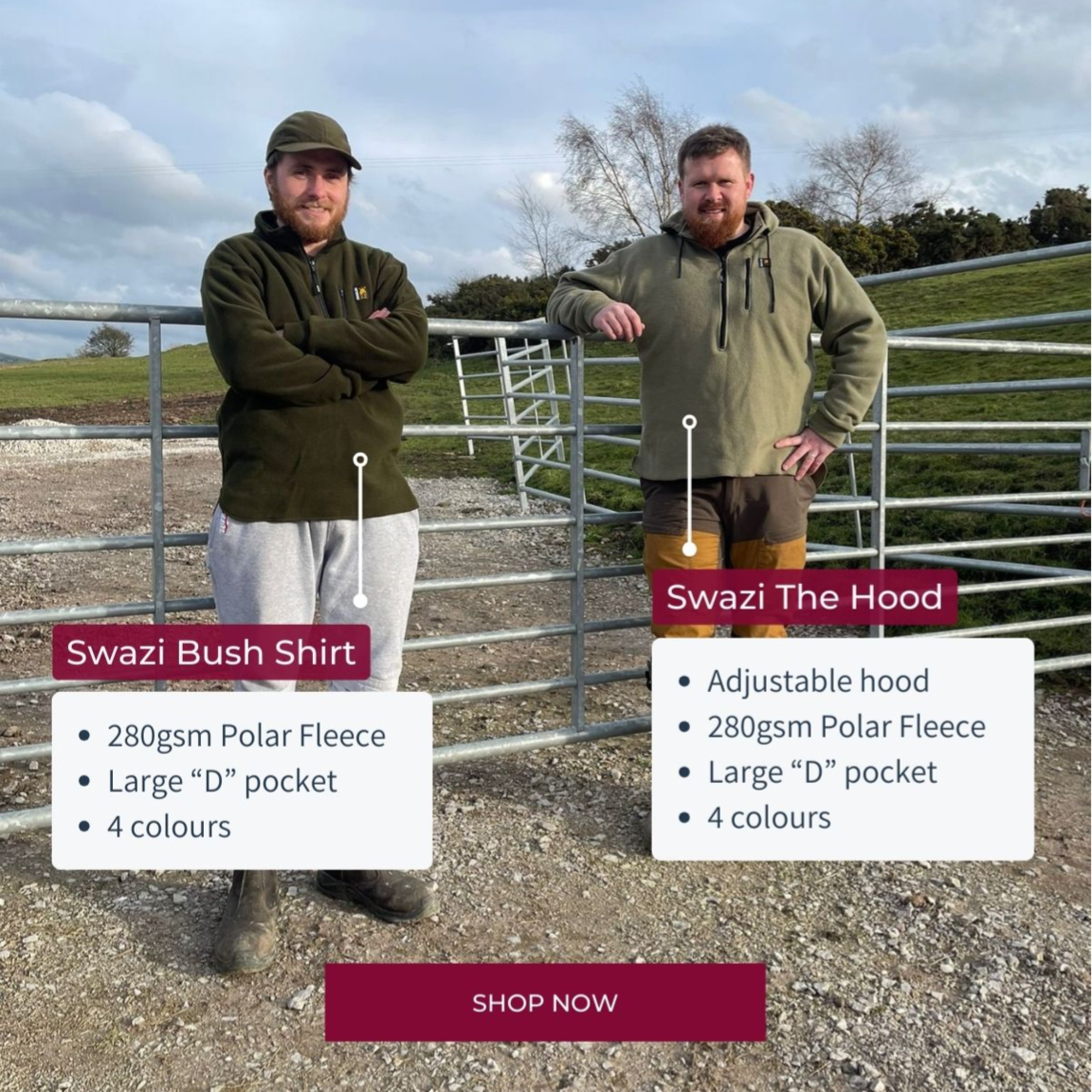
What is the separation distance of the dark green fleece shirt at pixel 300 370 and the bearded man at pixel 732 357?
2.24 ft

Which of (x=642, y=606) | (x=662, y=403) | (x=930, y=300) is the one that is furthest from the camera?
(x=930, y=300)

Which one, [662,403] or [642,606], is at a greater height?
[662,403]

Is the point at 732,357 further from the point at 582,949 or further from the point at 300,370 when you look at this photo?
the point at 582,949

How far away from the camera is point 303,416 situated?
2.35 m

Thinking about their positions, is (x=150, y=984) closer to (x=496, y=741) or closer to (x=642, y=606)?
(x=496, y=741)

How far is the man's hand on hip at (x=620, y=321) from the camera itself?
275 cm

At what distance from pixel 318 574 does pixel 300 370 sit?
19.8 inches

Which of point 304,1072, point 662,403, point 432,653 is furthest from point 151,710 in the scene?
point 432,653

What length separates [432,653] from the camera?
5074 millimetres

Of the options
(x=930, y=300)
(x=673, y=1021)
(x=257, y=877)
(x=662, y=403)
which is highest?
(x=930, y=300)

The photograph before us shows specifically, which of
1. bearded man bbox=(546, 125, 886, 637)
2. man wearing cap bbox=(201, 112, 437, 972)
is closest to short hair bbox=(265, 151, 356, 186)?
man wearing cap bbox=(201, 112, 437, 972)

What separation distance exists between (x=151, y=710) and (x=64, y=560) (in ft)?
16.7

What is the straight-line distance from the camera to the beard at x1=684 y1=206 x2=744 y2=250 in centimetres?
273

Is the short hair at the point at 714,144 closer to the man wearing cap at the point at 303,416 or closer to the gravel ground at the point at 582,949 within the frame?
the man wearing cap at the point at 303,416
